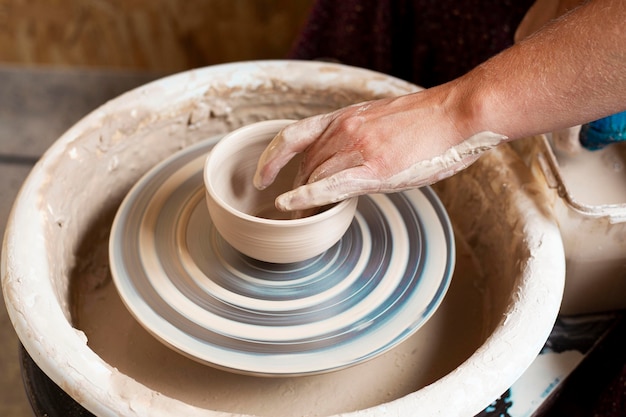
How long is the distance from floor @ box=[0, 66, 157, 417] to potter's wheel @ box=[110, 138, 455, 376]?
1.40 metres

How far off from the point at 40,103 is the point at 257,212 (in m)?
1.73

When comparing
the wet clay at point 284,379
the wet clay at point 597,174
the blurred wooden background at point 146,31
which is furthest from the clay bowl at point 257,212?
the blurred wooden background at point 146,31

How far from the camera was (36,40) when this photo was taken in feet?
8.46

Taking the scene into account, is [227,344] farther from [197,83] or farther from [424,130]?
[197,83]

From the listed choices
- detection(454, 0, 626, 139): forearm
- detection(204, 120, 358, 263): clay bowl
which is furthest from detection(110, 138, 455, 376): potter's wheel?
detection(454, 0, 626, 139): forearm

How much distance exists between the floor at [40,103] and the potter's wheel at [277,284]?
1.40 m

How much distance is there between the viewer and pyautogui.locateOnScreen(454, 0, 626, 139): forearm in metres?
0.90

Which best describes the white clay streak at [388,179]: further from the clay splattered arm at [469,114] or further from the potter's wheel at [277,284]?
the potter's wheel at [277,284]

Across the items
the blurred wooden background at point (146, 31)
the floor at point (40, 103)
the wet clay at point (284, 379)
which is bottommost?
the floor at point (40, 103)

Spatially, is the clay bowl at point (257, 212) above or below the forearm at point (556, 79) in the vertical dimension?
below

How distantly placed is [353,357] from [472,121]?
0.38 m

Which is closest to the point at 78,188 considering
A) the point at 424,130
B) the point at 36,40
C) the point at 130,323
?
the point at 130,323

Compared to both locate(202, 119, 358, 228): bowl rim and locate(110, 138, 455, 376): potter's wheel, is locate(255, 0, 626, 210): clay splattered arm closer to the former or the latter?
locate(202, 119, 358, 228): bowl rim

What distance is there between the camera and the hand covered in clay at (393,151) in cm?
100
